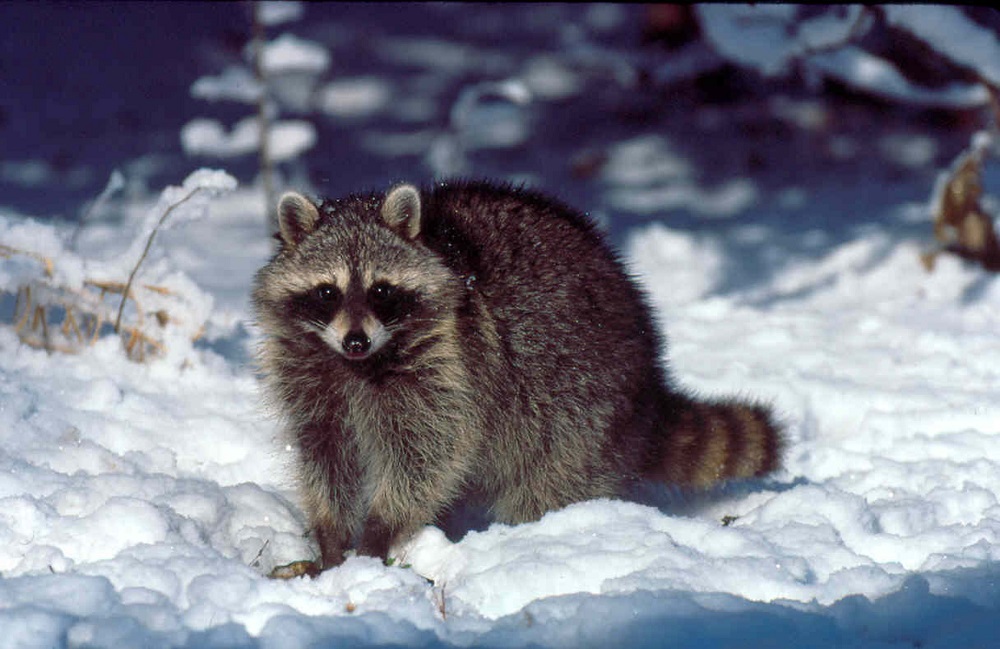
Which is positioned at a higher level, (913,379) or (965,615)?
(965,615)

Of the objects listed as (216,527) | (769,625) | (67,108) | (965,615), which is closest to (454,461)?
(216,527)

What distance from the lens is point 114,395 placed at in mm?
3232

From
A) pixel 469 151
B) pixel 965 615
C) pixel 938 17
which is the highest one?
pixel 938 17

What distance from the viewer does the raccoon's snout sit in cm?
250

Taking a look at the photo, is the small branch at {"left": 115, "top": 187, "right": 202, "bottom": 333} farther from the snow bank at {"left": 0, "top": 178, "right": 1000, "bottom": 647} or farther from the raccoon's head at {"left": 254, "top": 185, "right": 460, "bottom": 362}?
the raccoon's head at {"left": 254, "top": 185, "right": 460, "bottom": 362}

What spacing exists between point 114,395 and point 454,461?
44.1 inches

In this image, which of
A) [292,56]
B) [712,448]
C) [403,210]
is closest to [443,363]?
[403,210]

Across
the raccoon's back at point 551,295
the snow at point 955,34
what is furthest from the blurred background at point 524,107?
the raccoon's back at point 551,295

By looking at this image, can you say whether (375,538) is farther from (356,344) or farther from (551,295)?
(551,295)

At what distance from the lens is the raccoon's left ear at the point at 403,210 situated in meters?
2.70

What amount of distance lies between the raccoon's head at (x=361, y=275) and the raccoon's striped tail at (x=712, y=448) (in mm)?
758

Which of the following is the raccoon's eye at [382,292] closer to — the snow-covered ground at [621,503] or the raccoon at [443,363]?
the raccoon at [443,363]

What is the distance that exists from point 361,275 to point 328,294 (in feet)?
0.32

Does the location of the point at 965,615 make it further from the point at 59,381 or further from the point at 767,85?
the point at 767,85
